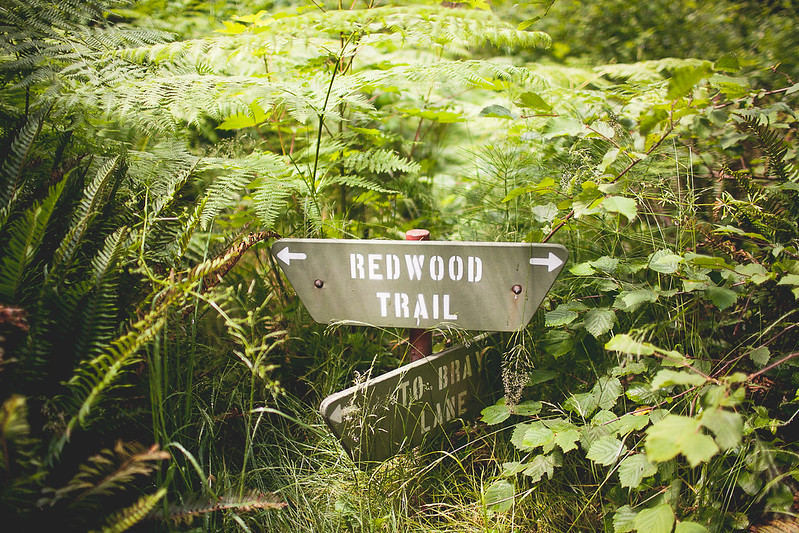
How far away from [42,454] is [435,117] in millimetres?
1955

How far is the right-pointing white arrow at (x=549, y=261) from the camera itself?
1312 mm

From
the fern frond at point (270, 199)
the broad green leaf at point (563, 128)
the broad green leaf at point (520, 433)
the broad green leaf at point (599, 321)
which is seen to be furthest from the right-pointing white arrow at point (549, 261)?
Answer: the fern frond at point (270, 199)

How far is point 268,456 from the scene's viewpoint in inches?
63.4

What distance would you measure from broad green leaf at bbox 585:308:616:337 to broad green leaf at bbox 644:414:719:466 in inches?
20.9

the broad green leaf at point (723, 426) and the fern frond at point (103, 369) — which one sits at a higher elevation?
the fern frond at point (103, 369)

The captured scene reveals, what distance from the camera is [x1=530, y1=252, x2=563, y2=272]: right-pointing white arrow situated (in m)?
1.31

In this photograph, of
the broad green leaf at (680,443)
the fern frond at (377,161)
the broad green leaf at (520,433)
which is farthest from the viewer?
the fern frond at (377,161)

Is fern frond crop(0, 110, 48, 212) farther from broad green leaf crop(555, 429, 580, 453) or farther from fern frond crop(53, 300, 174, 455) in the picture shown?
broad green leaf crop(555, 429, 580, 453)

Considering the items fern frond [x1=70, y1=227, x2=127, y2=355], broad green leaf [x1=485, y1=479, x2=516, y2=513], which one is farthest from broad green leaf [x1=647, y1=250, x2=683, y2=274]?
fern frond [x1=70, y1=227, x2=127, y2=355]

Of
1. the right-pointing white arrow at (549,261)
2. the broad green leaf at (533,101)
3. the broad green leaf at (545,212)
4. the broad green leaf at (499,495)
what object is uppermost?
the broad green leaf at (533,101)

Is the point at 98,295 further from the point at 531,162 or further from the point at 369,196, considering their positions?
the point at 531,162

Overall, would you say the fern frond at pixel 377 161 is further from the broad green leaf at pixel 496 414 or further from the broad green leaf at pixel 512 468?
the broad green leaf at pixel 512 468

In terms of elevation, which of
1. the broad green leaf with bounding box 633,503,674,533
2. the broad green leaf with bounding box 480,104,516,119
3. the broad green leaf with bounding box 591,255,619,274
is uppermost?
the broad green leaf with bounding box 480,104,516,119

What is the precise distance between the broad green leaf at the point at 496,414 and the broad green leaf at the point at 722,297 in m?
0.68
